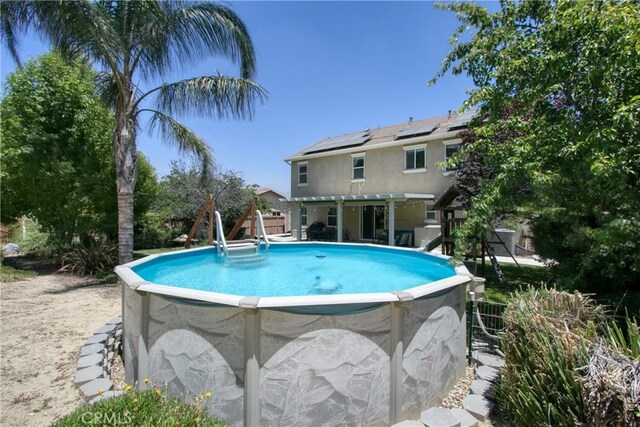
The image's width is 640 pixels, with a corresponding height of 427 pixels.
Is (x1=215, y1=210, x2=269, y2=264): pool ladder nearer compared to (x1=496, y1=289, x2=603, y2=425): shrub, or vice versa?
(x1=496, y1=289, x2=603, y2=425): shrub

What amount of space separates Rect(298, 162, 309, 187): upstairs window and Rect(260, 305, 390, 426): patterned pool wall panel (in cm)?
2132

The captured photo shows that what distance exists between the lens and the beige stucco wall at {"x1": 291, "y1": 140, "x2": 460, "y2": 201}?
59.0ft

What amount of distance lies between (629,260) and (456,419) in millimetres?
4427

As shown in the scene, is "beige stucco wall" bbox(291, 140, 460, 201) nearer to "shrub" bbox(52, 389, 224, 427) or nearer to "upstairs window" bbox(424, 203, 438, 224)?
"upstairs window" bbox(424, 203, 438, 224)

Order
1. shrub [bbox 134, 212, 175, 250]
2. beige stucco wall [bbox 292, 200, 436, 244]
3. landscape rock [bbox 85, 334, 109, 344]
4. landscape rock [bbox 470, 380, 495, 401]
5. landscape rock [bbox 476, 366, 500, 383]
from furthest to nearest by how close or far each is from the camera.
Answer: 1. beige stucco wall [bbox 292, 200, 436, 244]
2. shrub [bbox 134, 212, 175, 250]
3. landscape rock [bbox 85, 334, 109, 344]
4. landscape rock [bbox 476, 366, 500, 383]
5. landscape rock [bbox 470, 380, 495, 401]

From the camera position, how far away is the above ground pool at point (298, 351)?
3.37 meters

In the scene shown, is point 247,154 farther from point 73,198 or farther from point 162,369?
point 162,369

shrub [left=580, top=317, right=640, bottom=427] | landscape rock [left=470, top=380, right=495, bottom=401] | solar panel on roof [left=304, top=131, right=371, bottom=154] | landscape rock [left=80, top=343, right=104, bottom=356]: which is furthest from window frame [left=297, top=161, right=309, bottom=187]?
shrub [left=580, top=317, right=640, bottom=427]

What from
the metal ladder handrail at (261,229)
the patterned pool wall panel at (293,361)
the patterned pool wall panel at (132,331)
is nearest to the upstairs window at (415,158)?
the metal ladder handrail at (261,229)

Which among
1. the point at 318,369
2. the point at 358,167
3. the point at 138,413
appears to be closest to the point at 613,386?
the point at 318,369

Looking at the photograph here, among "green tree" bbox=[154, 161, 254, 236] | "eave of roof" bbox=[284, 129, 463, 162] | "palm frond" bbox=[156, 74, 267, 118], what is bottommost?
"green tree" bbox=[154, 161, 254, 236]

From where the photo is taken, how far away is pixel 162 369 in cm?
384

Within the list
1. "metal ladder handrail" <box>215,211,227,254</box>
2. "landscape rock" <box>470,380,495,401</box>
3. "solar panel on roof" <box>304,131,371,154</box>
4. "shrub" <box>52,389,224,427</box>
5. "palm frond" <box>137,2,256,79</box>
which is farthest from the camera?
"solar panel on roof" <box>304,131,371,154</box>

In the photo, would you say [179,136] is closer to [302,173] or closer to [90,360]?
[90,360]
